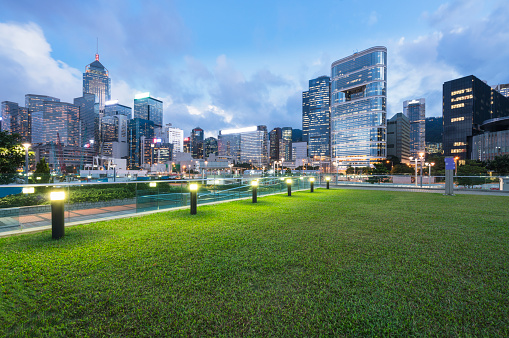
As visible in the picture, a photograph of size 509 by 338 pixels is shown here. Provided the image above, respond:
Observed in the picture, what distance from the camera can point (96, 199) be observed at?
7984mm

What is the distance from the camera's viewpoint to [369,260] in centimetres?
381

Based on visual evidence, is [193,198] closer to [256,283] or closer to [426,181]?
[256,283]

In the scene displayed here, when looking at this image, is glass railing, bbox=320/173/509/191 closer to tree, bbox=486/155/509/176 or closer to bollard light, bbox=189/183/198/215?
bollard light, bbox=189/183/198/215

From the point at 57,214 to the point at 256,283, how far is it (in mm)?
4947

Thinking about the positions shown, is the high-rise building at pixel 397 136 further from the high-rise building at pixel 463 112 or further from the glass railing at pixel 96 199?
the glass railing at pixel 96 199

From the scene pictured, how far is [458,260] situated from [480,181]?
21179mm

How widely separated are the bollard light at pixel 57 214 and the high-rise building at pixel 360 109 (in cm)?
11215

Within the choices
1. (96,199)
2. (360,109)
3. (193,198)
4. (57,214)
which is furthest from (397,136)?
(57,214)

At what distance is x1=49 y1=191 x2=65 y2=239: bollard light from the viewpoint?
16.6 ft

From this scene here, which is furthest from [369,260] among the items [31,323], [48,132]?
[48,132]

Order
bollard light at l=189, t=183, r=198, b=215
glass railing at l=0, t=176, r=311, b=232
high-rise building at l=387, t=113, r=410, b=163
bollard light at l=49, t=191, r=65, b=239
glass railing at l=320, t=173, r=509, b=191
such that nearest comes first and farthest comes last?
bollard light at l=49, t=191, r=65, b=239, glass railing at l=0, t=176, r=311, b=232, bollard light at l=189, t=183, r=198, b=215, glass railing at l=320, t=173, r=509, b=191, high-rise building at l=387, t=113, r=410, b=163

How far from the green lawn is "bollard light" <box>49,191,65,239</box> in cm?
23

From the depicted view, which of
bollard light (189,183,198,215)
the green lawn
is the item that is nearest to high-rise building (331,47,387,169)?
bollard light (189,183,198,215)

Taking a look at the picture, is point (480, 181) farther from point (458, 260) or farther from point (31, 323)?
point (31, 323)
